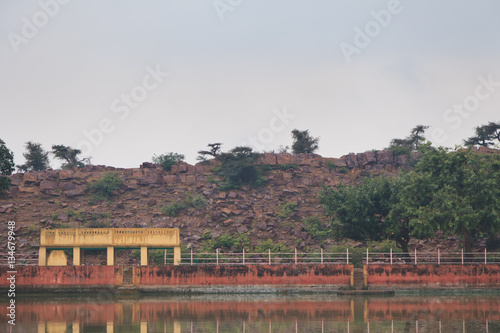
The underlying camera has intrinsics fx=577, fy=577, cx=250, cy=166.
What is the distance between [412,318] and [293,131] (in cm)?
4799

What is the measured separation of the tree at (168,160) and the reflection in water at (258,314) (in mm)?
Answer: 30102

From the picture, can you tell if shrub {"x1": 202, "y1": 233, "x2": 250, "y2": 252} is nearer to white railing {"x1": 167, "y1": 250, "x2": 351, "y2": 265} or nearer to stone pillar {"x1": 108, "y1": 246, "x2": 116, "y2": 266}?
white railing {"x1": 167, "y1": 250, "x2": 351, "y2": 265}

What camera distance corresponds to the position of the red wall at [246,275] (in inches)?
1351

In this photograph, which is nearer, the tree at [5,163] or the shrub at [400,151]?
A: the tree at [5,163]

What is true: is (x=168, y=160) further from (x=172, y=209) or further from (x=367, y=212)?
(x=367, y=212)

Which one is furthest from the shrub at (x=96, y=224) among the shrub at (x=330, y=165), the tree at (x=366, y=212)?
the shrub at (x=330, y=165)

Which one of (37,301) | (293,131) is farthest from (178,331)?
(293,131)

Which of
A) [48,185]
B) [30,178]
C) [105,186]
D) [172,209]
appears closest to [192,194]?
[172,209]

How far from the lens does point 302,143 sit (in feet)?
231

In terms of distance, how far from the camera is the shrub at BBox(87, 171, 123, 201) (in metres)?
57.2

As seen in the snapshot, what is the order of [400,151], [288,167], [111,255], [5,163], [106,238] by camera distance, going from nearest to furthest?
[106,238]
[111,255]
[5,163]
[288,167]
[400,151]

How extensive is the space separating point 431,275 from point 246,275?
1100 centimetres

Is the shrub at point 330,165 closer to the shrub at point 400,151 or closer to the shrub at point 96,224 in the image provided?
the shrub at point 400,151

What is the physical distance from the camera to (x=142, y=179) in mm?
60250
